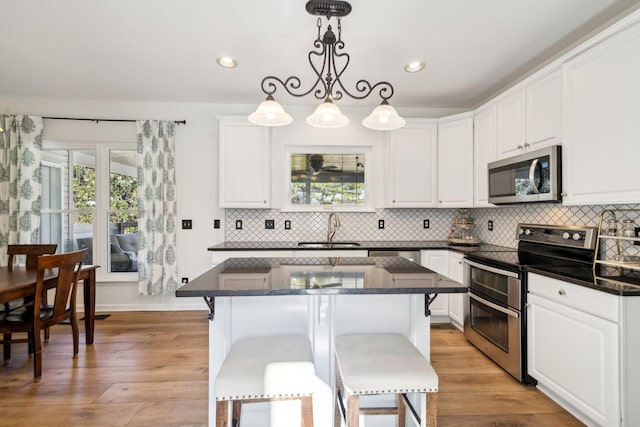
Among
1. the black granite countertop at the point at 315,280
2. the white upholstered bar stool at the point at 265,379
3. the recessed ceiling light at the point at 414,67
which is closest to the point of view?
the white upholstered bar stool at the point at 265,379

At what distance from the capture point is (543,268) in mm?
2037

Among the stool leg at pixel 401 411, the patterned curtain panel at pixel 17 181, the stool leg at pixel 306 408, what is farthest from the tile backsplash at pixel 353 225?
Result: the stool leg at pixel 306 408

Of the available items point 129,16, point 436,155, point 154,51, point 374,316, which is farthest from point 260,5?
point 436,155

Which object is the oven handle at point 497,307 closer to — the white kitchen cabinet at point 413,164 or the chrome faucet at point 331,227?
the white kitchen cabinet at point 413,164

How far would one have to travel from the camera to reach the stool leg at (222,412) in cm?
117

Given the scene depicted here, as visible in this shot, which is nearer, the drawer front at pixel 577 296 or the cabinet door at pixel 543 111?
the drawer front at pixel 577 296

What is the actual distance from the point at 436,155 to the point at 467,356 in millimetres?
2084

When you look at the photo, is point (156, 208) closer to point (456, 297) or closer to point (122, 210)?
point (122, 210)

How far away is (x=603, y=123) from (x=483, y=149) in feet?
4.17

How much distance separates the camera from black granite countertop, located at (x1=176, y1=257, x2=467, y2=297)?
1.29 meters

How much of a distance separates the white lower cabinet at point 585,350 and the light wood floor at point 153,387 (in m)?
0.21

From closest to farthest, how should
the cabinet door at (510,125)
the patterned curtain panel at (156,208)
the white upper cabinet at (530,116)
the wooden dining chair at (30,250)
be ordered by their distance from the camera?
the white upper cabinet at (530,116)
the cabinet door at (510,125)
the wooden dining chair at (30,250)
the patterned curtain panel at (156,208)

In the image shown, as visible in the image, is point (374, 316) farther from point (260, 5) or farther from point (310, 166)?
point (310, 166)

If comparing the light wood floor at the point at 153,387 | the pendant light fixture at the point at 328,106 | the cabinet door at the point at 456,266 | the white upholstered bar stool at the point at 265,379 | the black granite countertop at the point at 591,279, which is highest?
the pendant light fixture at the point at 328,106
